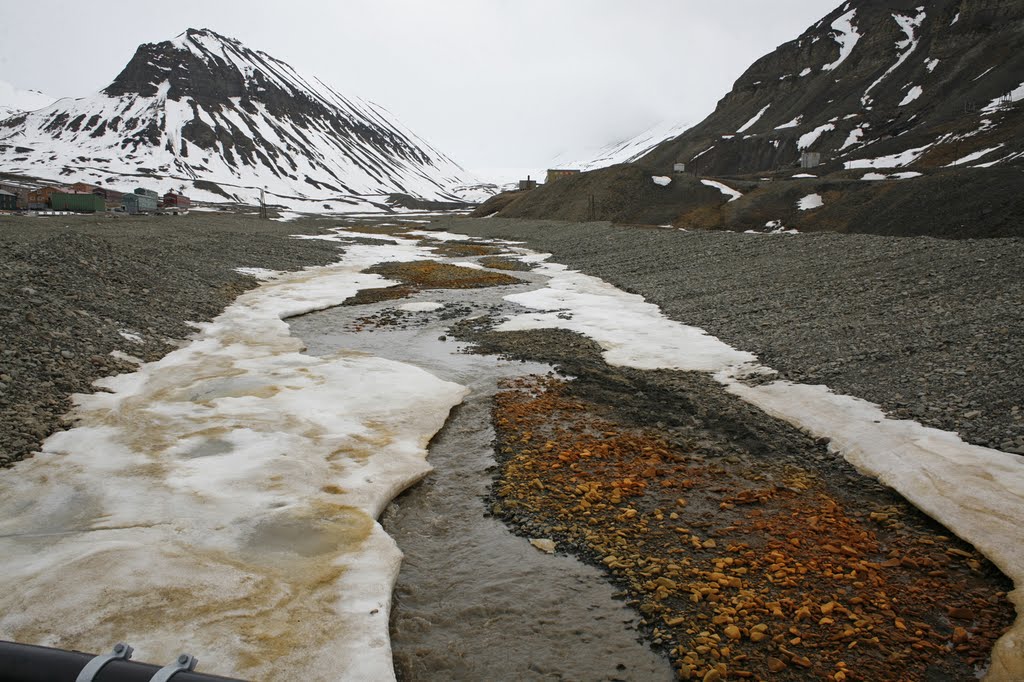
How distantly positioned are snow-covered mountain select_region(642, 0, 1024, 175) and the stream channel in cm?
6059

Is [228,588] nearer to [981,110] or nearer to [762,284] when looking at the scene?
[762,284]

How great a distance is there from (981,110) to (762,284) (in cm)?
8216

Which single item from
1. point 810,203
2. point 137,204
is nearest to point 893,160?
point 810,203

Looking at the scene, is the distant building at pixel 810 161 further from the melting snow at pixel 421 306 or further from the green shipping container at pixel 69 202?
the green shipping container at pixel 69 202

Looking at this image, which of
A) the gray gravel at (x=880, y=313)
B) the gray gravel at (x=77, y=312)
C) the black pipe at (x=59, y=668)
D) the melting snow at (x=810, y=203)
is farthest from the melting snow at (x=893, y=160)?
the black pipe at (x=59, y=668)

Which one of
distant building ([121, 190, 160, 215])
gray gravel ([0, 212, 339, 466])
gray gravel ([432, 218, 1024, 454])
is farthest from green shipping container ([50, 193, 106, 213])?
gray gravel ([432, 218, 1024, 454])

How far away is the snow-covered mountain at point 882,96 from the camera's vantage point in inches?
2891

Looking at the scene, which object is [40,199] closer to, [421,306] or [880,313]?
[421,306]

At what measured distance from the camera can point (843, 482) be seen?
8672mm

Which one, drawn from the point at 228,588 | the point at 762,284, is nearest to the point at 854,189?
the point at 762,284

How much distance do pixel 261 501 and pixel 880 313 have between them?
14.9 m

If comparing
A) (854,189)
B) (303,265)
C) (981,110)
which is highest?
(981,110)

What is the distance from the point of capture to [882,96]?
106 m

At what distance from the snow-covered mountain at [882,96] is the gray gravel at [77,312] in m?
60.2
